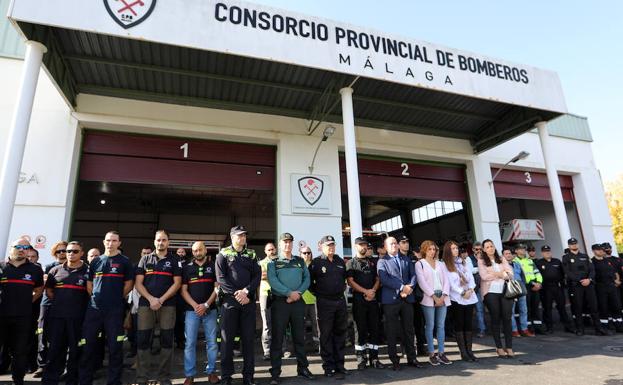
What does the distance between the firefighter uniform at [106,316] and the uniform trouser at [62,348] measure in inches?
6.0

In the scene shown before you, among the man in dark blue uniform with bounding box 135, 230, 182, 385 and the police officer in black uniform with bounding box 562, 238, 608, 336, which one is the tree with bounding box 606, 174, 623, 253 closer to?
the police officer in black uniform with bounding box 562, 238, 608, 336

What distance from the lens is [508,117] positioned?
9203 mm

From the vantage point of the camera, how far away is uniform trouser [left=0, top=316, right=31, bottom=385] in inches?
154

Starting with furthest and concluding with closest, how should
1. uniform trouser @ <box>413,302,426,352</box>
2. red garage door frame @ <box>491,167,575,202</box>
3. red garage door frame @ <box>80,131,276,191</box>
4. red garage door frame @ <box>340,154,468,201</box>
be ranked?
red garage door frame @ <box>491,167,575,202</box>
red garage door frame @ <box>340,154,468,201</box>
red garage door frame @ <box>80,131,276,191</box>
uniform trouser @ <box>413,302,426,352</box>

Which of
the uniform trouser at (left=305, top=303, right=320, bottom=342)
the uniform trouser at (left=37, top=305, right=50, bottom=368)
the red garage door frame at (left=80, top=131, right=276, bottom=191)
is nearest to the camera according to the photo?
the uniform trouser at (left=37, top=305, right=50, bottom=368)

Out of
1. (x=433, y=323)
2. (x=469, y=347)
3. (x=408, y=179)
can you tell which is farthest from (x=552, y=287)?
(x=408, y=179)

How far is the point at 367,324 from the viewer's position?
475 centimetres

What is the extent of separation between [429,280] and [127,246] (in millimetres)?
14995

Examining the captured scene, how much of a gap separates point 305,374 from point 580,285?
592cm

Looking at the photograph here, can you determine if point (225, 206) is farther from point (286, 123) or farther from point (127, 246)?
point (286, 123)

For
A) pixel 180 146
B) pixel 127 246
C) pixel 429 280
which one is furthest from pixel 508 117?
pixel 127 246

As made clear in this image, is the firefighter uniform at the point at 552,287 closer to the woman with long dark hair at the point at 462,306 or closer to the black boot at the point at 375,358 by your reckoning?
the woman with long dark hair at the point at 462,306

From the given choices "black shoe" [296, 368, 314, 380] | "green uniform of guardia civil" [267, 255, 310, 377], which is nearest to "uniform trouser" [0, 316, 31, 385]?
"green uniform of guardia civil" [267, 255, 310, 377]

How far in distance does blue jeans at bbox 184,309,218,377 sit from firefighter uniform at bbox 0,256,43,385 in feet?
5.56
